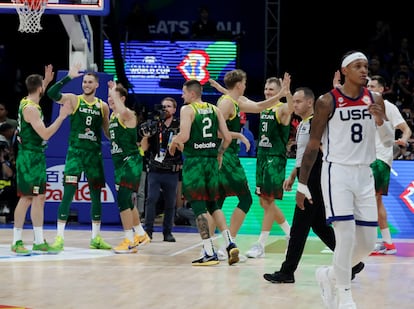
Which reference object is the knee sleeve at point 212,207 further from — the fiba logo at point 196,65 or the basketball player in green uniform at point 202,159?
the fiba logo at point 196,65

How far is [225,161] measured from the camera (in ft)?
32.4

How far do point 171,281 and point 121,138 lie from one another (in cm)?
303

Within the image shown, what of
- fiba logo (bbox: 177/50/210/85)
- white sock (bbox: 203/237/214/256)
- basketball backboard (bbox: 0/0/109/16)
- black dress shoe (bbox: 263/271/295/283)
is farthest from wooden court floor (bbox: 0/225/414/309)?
fiba logo (bbox: 177/50/210/85)

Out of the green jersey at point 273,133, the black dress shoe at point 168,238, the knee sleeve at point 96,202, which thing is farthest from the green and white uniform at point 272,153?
the knee sleeve at point 96,202

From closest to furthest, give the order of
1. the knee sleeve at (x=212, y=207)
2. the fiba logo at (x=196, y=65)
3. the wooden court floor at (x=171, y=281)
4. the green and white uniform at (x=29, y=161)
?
the wooden court floor at (x=171, y=281) → the knee sleeve at (x=212, y=207) → the green and white uniform at (x=29, y=161) → the fiba logo at (x=196, y=65)

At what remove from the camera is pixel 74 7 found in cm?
1204

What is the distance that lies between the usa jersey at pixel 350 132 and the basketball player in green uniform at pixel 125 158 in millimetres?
4431

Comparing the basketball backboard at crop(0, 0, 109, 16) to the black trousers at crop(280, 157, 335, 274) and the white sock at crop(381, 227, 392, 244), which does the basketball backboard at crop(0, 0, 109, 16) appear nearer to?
the white sock at crop(381, 227, 392, 244)

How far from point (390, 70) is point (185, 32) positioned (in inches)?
199

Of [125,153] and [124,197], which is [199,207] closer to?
[124,197]

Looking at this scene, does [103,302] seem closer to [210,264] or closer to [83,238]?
[210,264]

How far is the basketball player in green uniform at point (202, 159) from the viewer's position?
30.2 ft

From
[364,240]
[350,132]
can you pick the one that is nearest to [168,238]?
[364,240]

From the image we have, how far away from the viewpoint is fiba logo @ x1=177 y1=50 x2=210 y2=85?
60.7ft
